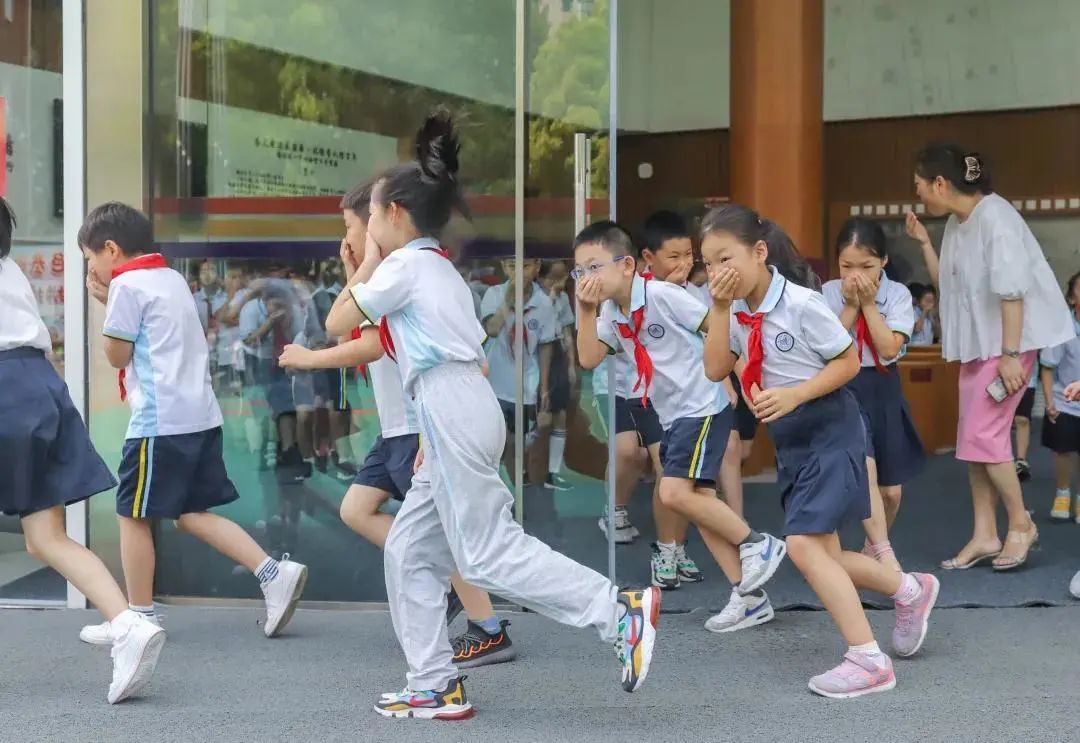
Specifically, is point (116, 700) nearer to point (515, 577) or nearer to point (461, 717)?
point (461, 717)

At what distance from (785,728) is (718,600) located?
1613mm

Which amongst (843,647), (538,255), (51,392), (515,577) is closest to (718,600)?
(843,647)

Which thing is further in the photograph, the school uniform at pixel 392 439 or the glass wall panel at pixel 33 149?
the glass wall panel at pixel 33 149

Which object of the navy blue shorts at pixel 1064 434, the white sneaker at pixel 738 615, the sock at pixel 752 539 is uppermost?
the navy blue shorts at pixel 1064 434

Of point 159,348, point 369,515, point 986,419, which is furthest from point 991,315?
point 159,348

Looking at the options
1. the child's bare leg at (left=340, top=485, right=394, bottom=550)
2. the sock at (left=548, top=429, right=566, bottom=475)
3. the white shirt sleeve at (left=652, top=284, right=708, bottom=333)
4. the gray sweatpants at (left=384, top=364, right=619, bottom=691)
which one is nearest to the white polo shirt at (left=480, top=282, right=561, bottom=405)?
the sock at (left=548, top=429, right=566, bottom=475)

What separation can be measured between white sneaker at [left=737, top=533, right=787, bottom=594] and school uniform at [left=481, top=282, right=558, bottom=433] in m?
0.95

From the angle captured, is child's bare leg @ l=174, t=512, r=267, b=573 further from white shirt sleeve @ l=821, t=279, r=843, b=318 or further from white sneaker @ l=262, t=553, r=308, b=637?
white shirt sleeve @ l=821, t=279, r=843, b=318

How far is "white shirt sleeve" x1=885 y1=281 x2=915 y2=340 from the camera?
4871 millimetres

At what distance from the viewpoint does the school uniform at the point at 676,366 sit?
4.70 meters

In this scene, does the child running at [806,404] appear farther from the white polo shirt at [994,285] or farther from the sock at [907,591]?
the white polo shirt at [994,285]

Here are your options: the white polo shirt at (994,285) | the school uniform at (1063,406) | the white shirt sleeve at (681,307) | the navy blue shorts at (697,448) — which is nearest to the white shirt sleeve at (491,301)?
the white shirt sleeve at (681,307)

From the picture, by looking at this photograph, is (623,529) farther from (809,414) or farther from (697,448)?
(809,414)

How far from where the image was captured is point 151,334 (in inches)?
173
